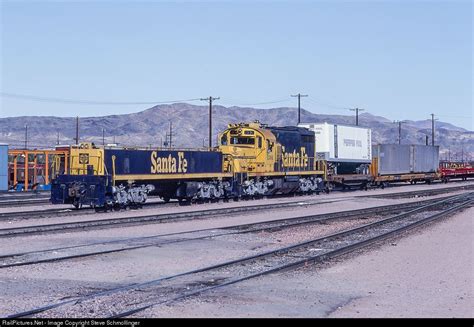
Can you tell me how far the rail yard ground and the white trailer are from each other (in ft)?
72.8

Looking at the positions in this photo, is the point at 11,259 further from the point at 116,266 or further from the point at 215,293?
the point at 215,293

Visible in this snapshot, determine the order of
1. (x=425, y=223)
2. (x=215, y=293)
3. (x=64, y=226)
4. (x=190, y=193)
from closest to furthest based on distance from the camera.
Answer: (x=215, y=293), (x=64, y=226), (x=425, y=223), (x=190, y=193)

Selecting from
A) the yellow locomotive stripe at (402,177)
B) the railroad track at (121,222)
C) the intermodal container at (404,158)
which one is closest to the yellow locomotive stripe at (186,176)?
the railroad track at (121,222)

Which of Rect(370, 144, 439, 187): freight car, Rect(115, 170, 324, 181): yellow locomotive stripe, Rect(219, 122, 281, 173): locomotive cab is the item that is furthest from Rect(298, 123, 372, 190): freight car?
Rect(219, 122, 281, 173): locomotive cab

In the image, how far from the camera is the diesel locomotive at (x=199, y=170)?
2616 centimetres

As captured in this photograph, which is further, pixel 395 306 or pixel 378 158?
pixel 378 158

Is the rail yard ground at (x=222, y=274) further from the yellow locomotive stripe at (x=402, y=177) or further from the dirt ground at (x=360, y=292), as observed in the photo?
the yellow locomotive stripe at (x=402, y=177)

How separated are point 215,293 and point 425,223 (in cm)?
1422

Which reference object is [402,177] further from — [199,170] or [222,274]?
[222,274]

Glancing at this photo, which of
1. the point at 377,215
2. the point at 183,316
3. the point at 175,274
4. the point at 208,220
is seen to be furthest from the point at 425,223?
the point at 183,316

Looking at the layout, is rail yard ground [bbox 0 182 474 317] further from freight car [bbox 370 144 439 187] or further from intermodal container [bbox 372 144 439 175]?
intermodal container [bbox 372 144 439 175]

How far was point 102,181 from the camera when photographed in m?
25.7

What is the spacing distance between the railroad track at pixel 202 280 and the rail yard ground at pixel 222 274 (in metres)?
0.03

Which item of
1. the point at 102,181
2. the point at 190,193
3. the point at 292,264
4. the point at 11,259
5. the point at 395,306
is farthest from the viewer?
the point at 190,193
